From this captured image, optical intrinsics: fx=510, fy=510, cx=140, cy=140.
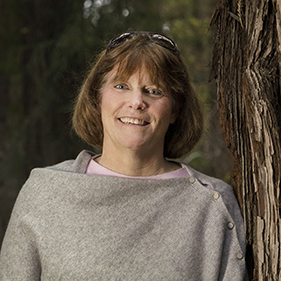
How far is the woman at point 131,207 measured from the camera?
1.96 m

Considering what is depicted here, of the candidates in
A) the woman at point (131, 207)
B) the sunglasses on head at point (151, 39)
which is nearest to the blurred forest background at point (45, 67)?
the sunglasses on head at point (151, 39)

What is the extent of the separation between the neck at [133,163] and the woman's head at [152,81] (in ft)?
0.80

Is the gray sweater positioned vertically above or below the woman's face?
below

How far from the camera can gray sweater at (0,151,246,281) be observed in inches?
76.7

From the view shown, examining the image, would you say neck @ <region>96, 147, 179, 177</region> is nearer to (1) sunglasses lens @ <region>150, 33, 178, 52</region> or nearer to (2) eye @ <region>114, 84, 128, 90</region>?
(2) eye @ <region>114, 84, 128, 90</region>

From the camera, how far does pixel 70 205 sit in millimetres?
2014

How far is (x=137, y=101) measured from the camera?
203 centimetres

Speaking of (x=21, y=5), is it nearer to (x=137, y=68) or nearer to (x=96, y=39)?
(x=96, y=39)

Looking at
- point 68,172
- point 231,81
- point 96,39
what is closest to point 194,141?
point 231,81

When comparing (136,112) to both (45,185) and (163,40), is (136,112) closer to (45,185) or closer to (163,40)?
(163,40)

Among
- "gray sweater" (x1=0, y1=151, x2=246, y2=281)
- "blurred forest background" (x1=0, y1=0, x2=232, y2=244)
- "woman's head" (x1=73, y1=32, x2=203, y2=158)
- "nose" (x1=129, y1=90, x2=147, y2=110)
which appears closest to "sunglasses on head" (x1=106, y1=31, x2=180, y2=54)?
"woman's head" (x1=73, y1=32, x2=203, y2=158)

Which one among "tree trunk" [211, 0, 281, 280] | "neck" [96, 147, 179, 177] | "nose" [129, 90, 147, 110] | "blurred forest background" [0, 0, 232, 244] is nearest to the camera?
"tree trunk" [211, 0, 281, 280]

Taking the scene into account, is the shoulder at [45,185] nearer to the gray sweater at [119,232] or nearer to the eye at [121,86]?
the gray sweater at [119,232]

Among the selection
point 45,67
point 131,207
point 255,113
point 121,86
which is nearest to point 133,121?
point 121,86
